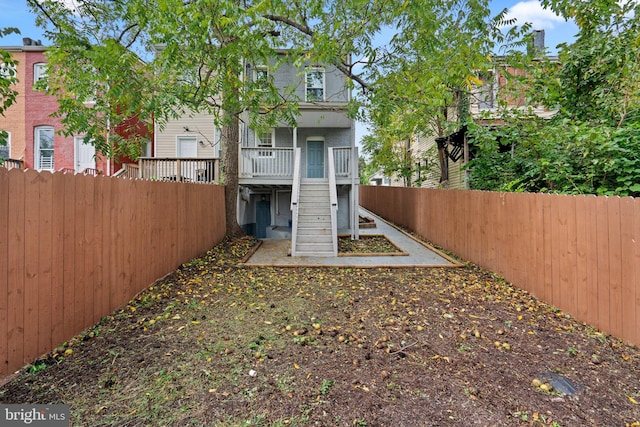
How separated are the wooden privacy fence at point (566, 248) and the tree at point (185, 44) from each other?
448 centimetres

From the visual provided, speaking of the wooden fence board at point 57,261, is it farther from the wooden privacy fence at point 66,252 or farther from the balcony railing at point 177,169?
the balcony railing at point 177,169

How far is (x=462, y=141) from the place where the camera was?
10.4 metres

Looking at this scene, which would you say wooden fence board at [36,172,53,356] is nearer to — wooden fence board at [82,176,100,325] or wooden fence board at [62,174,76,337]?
wooden fence board at [62,174,76,337]

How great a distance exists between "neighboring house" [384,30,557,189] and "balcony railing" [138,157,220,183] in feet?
25.5

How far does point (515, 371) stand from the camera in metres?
2.67

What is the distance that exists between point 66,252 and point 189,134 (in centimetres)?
1166

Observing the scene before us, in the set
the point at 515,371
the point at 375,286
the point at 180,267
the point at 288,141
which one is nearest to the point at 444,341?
the point at 515,371

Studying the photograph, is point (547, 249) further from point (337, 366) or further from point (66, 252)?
point (66, 252)

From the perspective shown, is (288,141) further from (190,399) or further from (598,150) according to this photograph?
(190,399)

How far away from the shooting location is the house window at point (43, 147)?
508 inches

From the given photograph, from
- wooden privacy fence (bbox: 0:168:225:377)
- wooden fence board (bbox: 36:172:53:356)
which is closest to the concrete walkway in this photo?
wooden privacy fence (bbox: 0:168:225:377)

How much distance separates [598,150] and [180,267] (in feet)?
24.2

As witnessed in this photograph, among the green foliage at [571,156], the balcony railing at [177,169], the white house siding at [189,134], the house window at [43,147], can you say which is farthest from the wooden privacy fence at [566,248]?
the house window at [43,147]

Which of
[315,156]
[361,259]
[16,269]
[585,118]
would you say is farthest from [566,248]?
[315,156]
